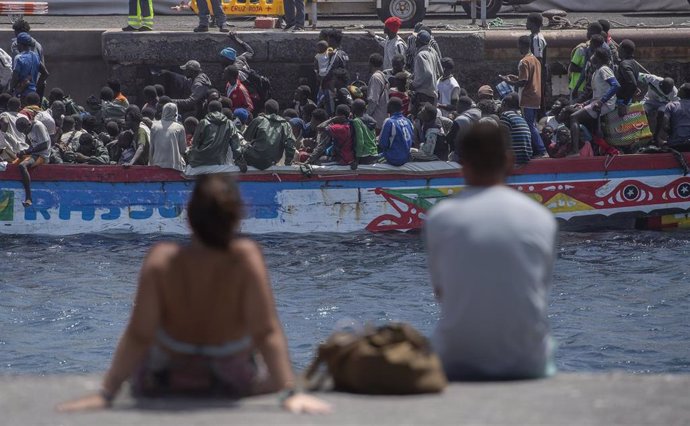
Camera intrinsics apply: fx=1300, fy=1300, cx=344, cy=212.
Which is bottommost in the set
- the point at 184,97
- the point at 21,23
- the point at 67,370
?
the point at 67,370


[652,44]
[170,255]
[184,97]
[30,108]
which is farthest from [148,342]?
[652,44]

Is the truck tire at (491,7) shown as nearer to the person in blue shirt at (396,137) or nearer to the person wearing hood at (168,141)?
the person in blue shirt at (396,137)

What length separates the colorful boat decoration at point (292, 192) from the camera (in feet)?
48.9

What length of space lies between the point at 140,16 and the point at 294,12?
7.26 ft

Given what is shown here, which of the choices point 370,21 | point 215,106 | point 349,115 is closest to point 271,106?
point 215,106

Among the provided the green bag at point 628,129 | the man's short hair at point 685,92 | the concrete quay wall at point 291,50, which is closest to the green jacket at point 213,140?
the concrete quay wall at point 291,50

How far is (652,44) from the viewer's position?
61.1 ft

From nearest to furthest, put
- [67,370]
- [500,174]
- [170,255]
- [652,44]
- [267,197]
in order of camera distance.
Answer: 1. [170,255]
2. [500,174]
3. [67,370]
4. [267,197]
5. [652,44]

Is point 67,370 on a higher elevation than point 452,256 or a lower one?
lower

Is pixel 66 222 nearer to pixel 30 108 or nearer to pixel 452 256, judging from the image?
pixel 30 108

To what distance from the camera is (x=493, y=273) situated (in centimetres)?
484

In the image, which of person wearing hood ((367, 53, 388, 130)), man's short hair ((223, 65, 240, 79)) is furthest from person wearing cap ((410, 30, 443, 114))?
man's short hair ((223, 65, 240, 79))

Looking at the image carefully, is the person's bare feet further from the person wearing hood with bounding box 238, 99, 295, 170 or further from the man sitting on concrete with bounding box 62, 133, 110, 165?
the man sitting on concrete with bounding box 62, 133, 110, 165

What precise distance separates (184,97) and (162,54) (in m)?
0.92
